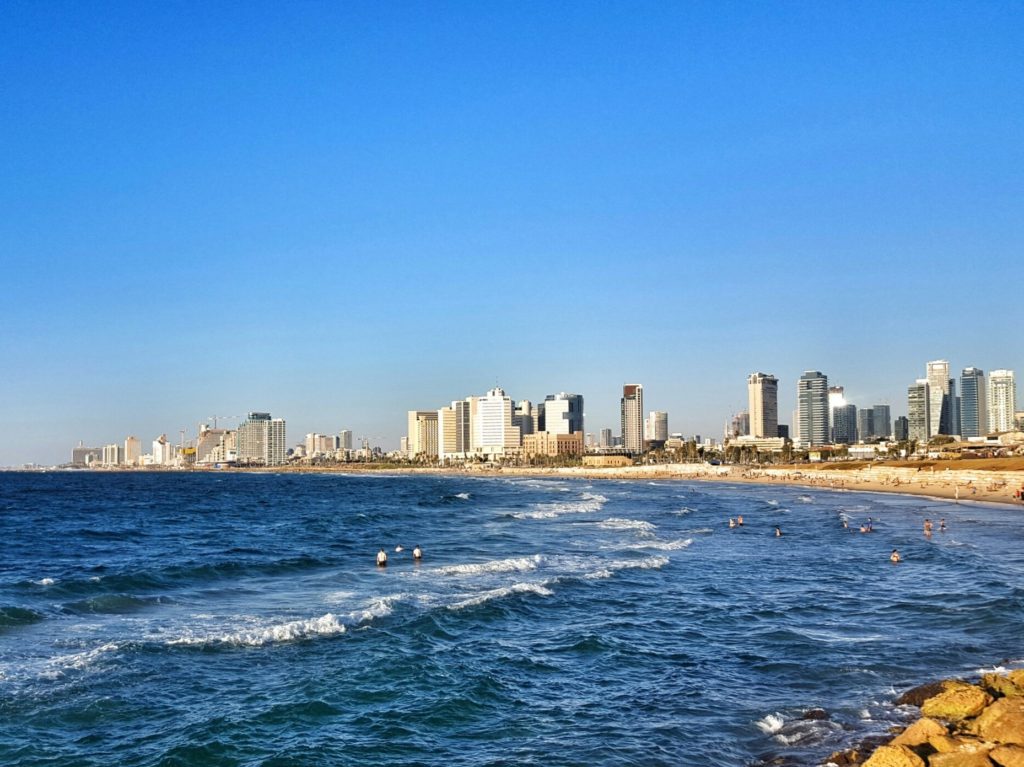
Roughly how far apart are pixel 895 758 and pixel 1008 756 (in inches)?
69.6

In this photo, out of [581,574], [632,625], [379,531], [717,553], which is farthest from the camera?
[379,531]

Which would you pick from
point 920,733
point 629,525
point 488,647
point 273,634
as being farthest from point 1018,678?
point 629,525

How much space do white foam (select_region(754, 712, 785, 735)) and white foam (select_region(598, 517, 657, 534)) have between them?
44619mm

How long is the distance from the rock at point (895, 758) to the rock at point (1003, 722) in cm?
181

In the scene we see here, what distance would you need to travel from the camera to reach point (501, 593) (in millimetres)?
34906

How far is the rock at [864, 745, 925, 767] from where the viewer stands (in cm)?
1416

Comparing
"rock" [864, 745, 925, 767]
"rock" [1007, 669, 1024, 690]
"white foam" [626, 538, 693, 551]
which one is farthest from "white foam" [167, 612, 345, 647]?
"white foam" [626, 538, 693, 551]

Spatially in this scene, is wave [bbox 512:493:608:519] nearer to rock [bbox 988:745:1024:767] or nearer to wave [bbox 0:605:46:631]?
wave [bbox 0:605:46:631]

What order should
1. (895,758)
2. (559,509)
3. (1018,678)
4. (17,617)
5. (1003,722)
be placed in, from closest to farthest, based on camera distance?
1. (895,758)
2. (1003,722)
3. (1018,678)
4. (17,617)
5. (559,509)

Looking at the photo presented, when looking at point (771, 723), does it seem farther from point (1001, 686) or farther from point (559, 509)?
point (559, 509)

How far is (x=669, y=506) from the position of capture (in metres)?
98.4

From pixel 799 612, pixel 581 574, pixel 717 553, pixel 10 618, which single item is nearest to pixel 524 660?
pixel 799 612

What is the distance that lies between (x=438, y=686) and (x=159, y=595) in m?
19.7

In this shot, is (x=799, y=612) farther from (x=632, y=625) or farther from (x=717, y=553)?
(x=717, y=553)
